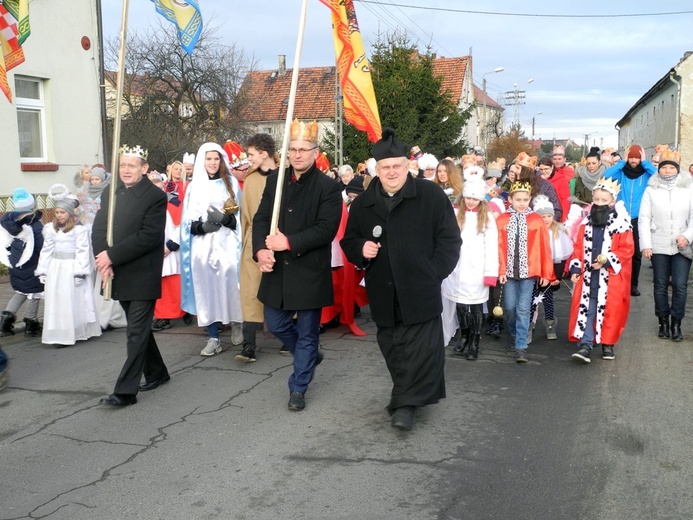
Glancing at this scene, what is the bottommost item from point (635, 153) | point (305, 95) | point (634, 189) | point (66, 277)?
point (66, 277)

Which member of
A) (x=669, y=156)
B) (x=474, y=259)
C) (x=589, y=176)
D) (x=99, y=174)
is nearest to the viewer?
(x=474, y=259)

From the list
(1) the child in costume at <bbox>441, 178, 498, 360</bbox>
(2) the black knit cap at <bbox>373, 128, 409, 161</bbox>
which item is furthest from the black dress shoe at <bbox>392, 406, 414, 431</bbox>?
(1) the child in costume at <bbox>441, 178, 498, 360</bbox>

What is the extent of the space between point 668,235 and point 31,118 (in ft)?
40.1

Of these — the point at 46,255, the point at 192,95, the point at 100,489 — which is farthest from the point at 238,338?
the point at 192,95

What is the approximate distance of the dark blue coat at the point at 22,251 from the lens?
838 centimetres

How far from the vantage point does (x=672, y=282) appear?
8.03 m

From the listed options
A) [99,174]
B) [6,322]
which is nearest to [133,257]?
[6,322]

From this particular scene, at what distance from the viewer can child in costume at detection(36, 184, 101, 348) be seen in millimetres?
8031

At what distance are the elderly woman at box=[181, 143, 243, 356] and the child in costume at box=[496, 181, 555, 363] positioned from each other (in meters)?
2.66

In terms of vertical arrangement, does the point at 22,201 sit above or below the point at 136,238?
above

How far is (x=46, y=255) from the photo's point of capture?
8.21 m

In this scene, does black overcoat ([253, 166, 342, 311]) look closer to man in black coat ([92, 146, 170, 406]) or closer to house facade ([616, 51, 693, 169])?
man in black coat ([92, 146, 170, 406])

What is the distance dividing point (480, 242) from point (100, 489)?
418cm

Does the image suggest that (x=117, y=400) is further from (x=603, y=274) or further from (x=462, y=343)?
(x=603, y=274)
